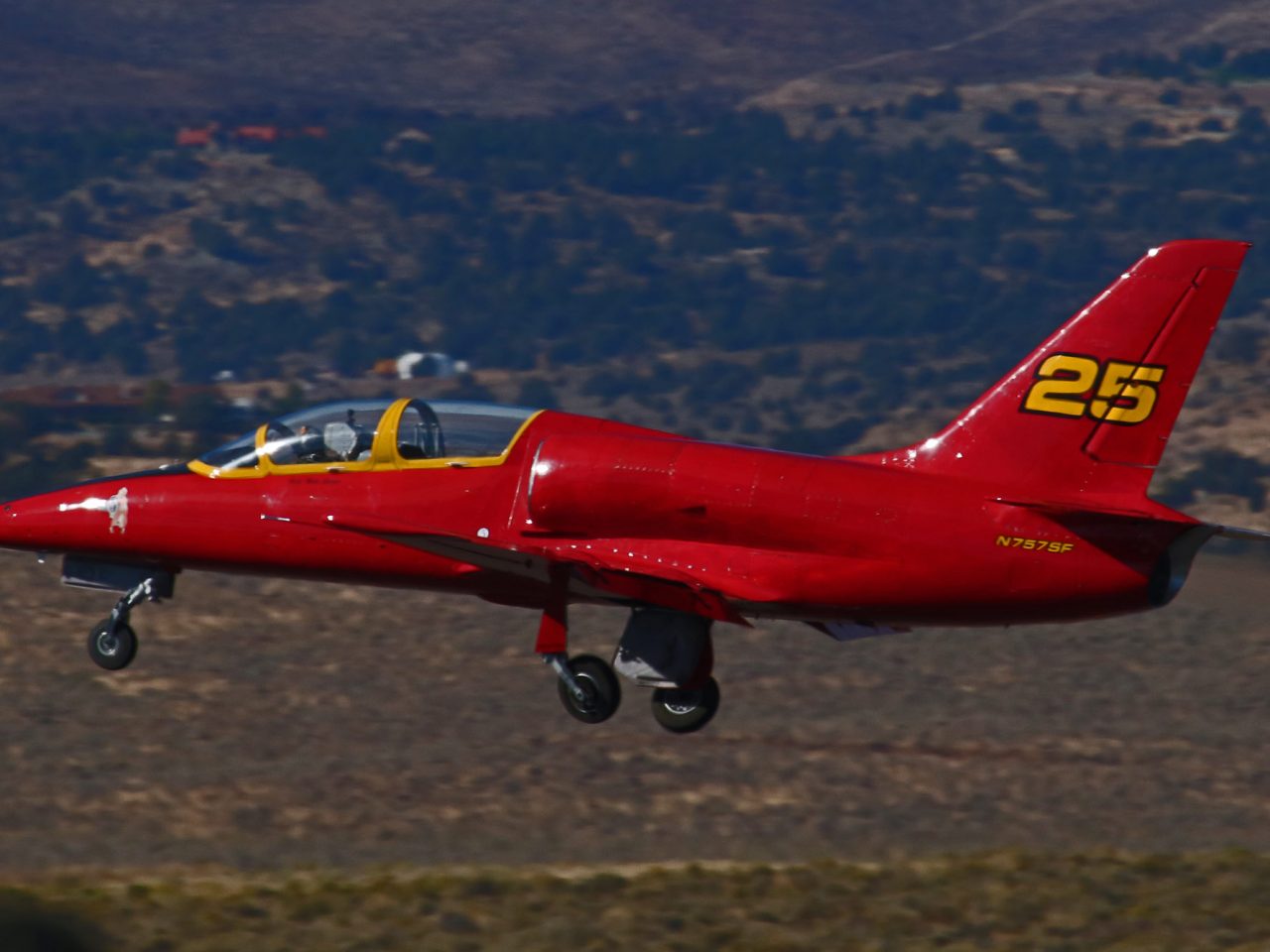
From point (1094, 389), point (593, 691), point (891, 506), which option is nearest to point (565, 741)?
point (593, 691)

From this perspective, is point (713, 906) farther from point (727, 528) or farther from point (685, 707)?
point (727, 528)

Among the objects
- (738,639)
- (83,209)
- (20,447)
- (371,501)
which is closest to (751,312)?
(83,209)

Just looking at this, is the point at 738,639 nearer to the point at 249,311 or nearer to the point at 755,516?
the point at 755,516

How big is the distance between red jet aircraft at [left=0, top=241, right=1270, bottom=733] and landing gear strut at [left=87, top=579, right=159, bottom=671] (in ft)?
7.41

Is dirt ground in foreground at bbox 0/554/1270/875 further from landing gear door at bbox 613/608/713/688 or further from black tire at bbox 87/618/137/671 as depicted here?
landing gear door at bbox 613/608/713/688

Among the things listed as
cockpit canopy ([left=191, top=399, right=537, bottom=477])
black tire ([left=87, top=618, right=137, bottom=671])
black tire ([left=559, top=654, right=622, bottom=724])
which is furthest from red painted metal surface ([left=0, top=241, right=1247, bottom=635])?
black tire ([left=87, top=618, right=137, bottom=671])

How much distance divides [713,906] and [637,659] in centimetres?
1451

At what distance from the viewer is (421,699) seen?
2419 inches

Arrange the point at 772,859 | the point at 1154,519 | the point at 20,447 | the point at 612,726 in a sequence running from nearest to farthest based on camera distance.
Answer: the point at 1154,519, the point at 772,859, the point at 612,726, the point at 20,447

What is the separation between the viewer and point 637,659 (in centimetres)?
2619

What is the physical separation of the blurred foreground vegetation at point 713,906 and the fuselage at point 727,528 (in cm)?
1163

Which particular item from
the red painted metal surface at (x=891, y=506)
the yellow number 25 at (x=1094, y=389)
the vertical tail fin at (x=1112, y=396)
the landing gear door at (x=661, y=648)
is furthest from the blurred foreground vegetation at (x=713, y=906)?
the yellow number 25 at (x=1094, y=389)

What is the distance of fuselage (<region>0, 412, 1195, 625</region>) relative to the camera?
79.3 feet

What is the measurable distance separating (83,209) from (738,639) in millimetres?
141606
